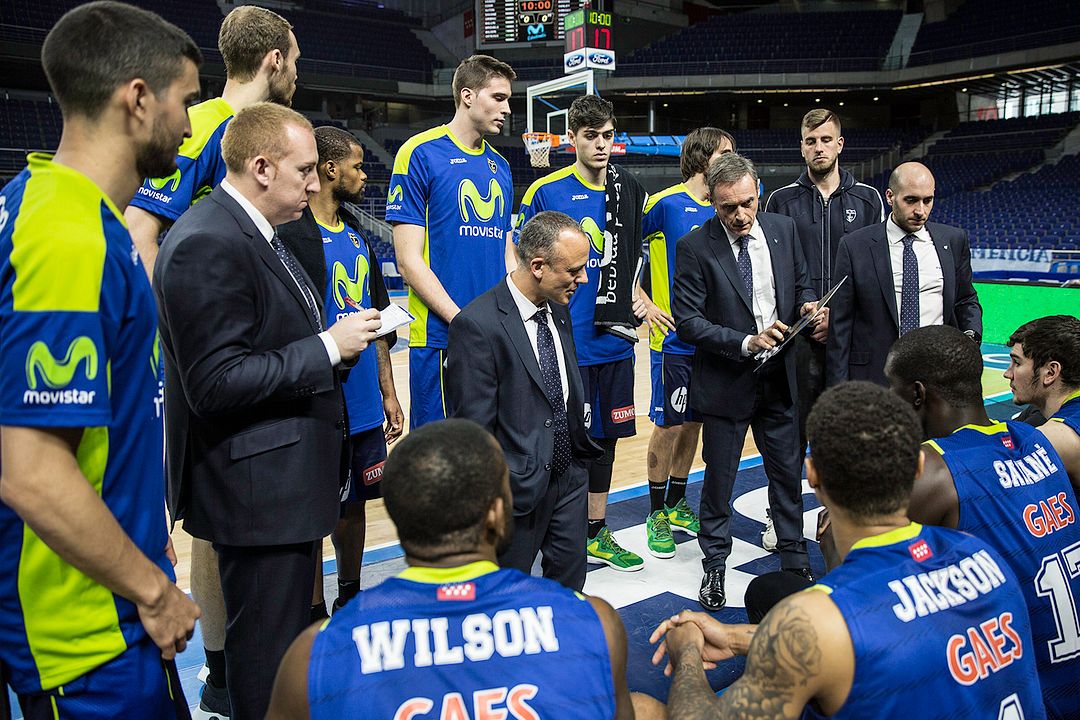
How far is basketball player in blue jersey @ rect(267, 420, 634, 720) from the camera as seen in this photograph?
1.24 metres

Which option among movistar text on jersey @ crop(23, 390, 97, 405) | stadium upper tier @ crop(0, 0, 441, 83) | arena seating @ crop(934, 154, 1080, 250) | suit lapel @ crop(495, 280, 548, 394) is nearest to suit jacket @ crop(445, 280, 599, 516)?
suit lapel @ crop(495, 280, 548, 394)

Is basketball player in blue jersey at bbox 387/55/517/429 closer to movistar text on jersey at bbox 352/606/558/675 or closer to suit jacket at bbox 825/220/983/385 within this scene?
suit jacket at bbox 825/220/983/385

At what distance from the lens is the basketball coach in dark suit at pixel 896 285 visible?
3695 millimetres

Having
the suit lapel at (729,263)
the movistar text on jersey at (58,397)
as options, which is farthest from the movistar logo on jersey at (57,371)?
the suit lapel at (729,263)

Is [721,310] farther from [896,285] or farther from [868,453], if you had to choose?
[868,453]

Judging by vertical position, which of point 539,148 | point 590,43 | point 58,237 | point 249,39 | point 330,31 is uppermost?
point 330,31

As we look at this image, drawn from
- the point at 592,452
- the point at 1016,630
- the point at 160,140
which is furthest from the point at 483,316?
the point at 1016,630

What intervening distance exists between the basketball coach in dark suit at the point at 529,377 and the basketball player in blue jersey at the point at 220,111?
3.05ft

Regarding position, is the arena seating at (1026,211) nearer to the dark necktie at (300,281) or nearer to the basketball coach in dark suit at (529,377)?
the basketball coach in dark suit at (529,377)

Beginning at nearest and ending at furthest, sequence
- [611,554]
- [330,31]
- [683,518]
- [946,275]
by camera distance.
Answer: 1. [946,275]
2. [611,554]
3. [683,518]
4. [330,31]

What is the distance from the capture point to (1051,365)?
2600 millimetres

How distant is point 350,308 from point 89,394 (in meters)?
1.99

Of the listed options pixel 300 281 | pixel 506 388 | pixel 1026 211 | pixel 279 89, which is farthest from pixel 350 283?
pixel 1026 211

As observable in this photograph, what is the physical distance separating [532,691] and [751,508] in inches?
144
